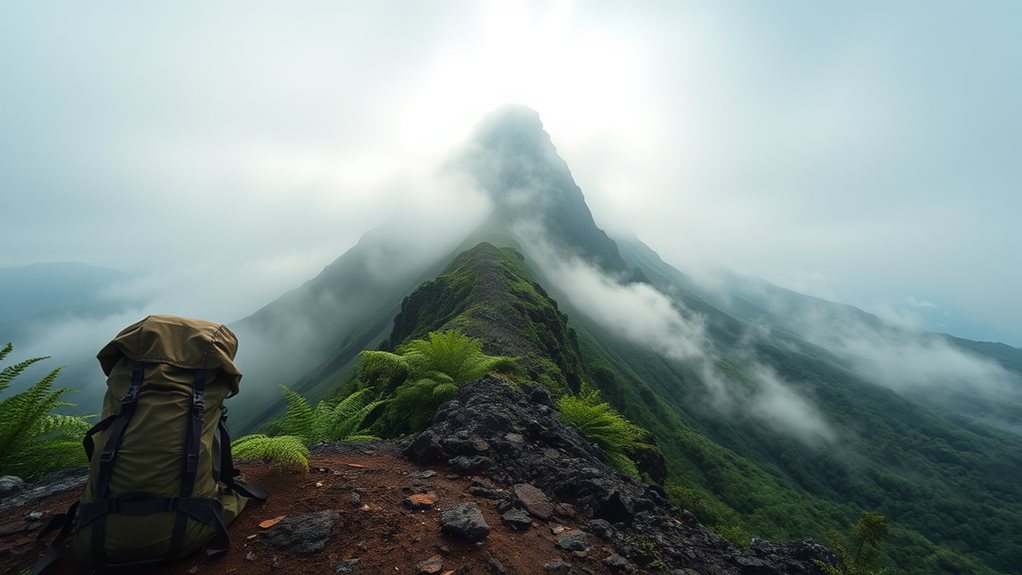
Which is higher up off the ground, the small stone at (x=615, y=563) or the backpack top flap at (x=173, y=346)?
the backpack top flap at (x=173, y=346)

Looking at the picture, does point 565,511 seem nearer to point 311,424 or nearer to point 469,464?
point 469,464

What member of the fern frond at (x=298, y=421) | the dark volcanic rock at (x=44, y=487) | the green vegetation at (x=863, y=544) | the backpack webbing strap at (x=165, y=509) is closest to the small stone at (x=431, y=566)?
the backpack webbing strap at (x=165, y=509)

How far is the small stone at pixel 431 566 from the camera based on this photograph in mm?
4312

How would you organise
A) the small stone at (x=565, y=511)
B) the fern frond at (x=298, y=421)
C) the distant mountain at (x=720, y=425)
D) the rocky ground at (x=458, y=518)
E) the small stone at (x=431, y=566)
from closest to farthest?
1. the small stone at (x=431, y=566)
2. the rocky ground at (x=458, y=518)
3. the small stone at (x=565, y=511)
4. the fern frond at (x=298, y=421)
5. the distant mountain at (x=720, y=425)

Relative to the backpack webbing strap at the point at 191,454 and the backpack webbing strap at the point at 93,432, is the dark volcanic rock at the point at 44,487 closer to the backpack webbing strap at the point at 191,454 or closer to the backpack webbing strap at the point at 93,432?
the backpack webbing strap at the point at 93,432

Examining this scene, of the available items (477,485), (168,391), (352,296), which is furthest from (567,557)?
(352,296)

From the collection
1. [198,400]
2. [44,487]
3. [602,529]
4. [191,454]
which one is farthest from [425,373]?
[191,454]

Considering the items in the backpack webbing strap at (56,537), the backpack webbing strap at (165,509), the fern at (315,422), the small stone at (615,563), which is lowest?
the fern at (315,422)

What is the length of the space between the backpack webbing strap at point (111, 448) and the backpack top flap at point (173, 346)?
0.54 feet

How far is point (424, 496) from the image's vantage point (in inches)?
224

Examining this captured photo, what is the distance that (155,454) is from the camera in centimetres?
390

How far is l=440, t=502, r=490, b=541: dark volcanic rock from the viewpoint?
4914mm

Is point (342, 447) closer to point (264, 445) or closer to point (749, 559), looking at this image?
point (264, 445)

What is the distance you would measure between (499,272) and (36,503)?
48.8m
